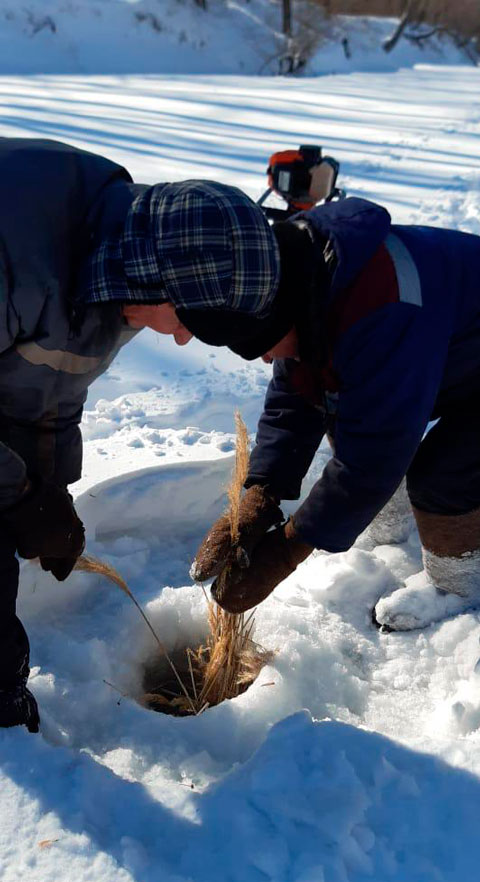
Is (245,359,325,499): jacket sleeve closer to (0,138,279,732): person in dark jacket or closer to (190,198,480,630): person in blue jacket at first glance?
(190,198,480,630): person in blue jacket

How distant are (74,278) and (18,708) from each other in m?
0.93

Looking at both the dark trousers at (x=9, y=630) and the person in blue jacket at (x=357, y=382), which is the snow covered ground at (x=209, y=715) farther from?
the person in blue jacket at (x=357, y=382)

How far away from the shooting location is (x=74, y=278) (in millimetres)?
1448

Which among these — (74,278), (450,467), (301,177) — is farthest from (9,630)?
(301,177)

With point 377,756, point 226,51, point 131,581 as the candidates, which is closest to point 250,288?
point 377,756

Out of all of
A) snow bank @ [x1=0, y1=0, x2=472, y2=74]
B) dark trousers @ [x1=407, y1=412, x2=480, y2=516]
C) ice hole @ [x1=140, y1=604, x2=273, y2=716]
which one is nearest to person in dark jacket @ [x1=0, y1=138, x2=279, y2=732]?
ice hole @ [x1=140, y1=604, x2=273, y2=716]

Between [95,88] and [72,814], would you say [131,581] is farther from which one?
[95,88]

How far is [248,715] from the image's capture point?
1810 mm

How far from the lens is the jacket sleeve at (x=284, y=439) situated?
1989mm

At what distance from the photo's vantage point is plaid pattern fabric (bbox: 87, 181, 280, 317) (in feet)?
4.26

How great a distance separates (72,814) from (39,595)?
0.82 metres

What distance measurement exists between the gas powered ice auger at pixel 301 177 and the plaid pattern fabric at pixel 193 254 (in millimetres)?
1515

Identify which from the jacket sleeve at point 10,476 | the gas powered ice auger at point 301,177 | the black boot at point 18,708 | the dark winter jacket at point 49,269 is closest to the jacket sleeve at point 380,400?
the dark winter jacket at point 49,269

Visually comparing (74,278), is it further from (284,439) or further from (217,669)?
(217,669)
